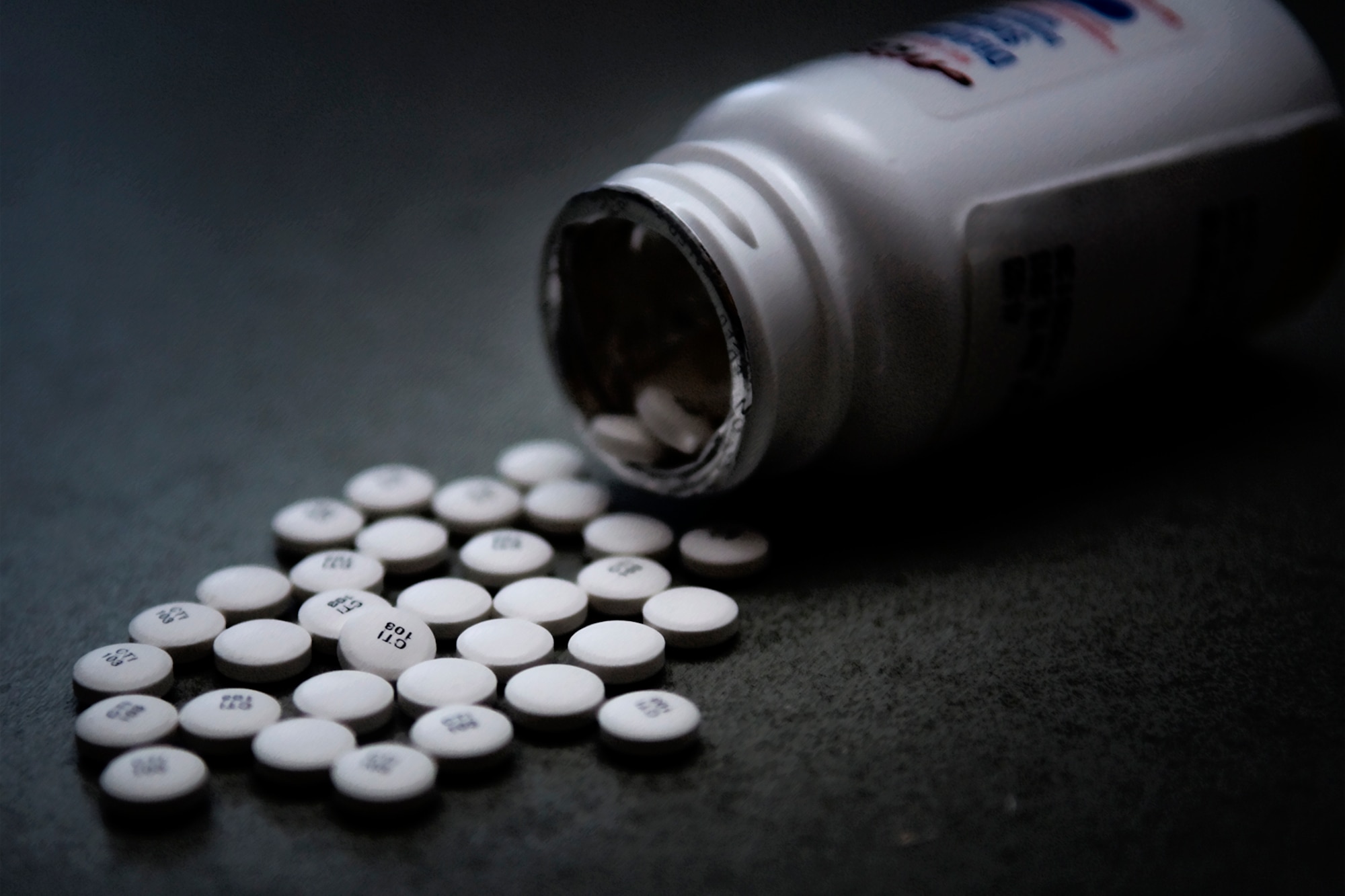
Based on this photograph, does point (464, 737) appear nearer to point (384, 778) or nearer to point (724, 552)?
point (384, 778)

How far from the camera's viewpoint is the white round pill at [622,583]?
48.0 inches

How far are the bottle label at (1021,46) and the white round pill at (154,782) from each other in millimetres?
837

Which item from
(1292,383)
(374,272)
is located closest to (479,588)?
(374,272)

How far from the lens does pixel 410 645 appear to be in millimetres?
Answer: 1127

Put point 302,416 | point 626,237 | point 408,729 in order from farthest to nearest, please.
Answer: point 302,416 → point 626,237 → point 408,729

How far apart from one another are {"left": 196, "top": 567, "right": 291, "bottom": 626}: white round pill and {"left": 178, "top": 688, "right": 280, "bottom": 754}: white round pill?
0.16m

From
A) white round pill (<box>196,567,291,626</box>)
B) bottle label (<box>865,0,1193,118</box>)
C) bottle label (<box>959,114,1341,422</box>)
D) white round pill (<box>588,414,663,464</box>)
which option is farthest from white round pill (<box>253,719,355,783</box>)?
bottle label (<box>865,0,1193,118</box>)

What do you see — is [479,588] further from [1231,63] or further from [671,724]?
[1231,63]

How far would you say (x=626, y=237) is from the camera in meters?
1.43

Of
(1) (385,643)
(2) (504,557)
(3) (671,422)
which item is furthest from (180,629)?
(3) (671,422)

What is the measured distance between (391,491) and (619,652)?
42cm

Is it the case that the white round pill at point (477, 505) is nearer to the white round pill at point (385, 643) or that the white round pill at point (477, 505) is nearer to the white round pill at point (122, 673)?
the white round pill at point (385, 643)

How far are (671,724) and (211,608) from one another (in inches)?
17.7

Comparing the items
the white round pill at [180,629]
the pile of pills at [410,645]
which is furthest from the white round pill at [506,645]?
the white round pill at [180,629]
